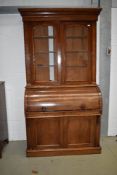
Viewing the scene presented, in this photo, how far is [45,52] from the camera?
9.64 feet

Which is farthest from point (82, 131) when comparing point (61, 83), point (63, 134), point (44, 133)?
point (61, 83)

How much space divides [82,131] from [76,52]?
45.3 inches

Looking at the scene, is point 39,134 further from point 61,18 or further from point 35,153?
point 61,18

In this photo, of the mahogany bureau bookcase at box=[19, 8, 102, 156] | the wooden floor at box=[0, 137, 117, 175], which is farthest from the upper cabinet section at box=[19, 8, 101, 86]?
the wooden floor at box=[0, 137, 117, 175]

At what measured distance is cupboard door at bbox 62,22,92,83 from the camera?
9.50ft

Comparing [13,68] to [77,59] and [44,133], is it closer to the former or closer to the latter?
[77,59]

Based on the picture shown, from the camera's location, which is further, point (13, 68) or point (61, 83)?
point (13, 68)

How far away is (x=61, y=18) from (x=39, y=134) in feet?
5.41

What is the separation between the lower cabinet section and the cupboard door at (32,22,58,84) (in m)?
0.58

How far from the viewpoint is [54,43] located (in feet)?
9.45

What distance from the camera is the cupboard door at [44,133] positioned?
2.82 meters

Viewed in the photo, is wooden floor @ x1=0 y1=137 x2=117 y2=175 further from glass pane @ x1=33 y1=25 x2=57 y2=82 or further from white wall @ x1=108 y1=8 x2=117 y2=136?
glass pane @ x1=33 y1=25 x2=57 y2=82

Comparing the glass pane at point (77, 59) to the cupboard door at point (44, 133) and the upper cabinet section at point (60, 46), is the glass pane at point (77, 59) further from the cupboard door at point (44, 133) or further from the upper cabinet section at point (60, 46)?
the cupboard door at point (44, 133)

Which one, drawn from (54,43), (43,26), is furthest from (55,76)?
(43,26)
